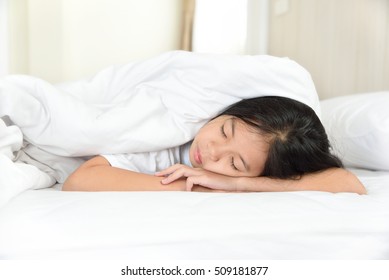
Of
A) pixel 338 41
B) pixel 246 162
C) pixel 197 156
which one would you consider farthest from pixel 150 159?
pixel 338 41

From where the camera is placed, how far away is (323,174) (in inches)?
36.3

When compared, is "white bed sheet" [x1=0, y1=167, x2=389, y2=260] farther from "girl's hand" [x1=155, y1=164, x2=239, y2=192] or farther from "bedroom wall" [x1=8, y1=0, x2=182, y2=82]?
"bedroom wall" [x1=8, y1=0, x2=182, y2=82]

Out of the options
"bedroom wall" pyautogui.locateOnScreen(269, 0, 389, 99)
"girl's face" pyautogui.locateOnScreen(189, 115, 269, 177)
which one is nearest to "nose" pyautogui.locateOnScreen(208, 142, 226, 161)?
"girl's face" pyautogui.locateOnScreen(189, 115, 269, 177)

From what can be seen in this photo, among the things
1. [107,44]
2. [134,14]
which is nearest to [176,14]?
[134,14]

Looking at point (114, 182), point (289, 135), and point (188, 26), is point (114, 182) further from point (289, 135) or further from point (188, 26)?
point (188, 26)

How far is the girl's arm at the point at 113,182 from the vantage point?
856 millimetres

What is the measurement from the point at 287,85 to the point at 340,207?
0.45 m

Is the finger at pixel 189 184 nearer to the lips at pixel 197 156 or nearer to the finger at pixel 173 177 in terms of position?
the finger at pixel 173 177

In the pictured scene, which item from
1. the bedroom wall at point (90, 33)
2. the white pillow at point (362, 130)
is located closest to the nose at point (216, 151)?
the white pillow at point (362, 130)

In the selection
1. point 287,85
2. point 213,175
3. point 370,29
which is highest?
point 370,29

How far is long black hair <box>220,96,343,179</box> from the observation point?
95 cm

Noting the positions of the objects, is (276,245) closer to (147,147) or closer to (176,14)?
(147,147)

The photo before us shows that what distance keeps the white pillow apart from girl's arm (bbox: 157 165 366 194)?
0.30 meters

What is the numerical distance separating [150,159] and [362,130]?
58 cm
